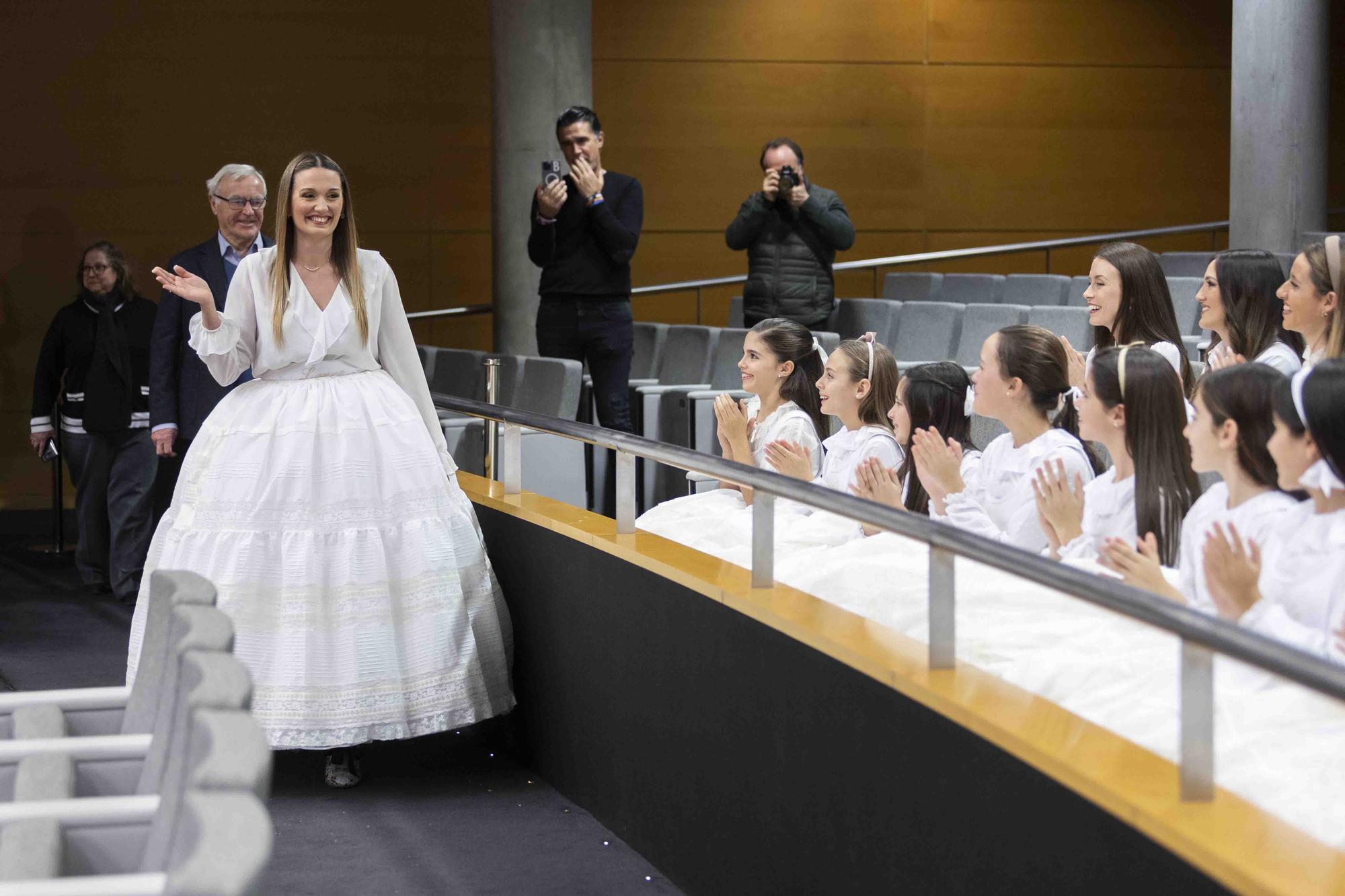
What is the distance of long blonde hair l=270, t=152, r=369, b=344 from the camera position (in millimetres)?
3533

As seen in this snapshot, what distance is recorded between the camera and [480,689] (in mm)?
3611

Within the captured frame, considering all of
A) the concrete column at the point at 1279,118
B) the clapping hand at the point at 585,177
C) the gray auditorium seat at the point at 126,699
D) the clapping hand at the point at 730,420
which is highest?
the concrete column at the point at 1279,118

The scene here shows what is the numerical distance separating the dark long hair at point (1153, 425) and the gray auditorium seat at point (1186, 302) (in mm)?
4054

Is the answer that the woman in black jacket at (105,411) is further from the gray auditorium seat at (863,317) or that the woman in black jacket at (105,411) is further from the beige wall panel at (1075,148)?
the beige wall panel at (1075,148)

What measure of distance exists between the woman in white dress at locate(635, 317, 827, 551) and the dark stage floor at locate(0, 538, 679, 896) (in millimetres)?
696

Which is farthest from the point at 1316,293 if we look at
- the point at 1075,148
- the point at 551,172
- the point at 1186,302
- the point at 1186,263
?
the point at 1075,148

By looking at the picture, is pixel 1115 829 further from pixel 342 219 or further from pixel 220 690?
pixel 342 219


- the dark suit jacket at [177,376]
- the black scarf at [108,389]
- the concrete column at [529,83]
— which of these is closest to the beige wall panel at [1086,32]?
the concrete column at [529,83]

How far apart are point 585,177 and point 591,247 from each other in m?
0.35

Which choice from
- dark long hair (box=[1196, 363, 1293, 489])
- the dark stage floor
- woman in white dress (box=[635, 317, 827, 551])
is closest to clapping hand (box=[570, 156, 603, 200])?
woman in white dress (box=[635, 317, 827, 551])

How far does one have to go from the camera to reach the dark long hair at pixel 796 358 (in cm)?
405

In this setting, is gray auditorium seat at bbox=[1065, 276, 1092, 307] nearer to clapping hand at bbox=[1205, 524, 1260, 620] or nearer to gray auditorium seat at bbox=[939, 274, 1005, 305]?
gray auditorium seat at bbox=[939, 274, 1005, 305]

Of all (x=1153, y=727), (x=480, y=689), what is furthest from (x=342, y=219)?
(x=1153, y=727)

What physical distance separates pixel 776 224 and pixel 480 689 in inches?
146
